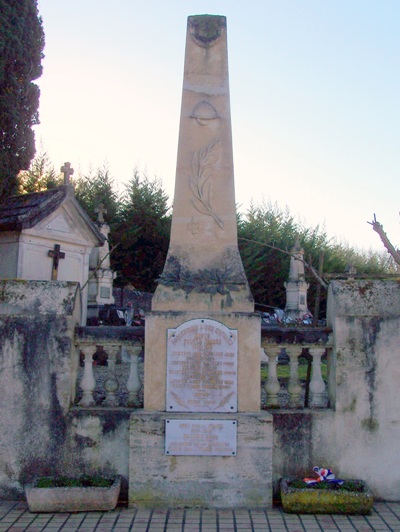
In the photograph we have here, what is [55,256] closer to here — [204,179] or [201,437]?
[204,179]

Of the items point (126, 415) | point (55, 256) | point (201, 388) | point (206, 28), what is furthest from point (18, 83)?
point (201, 388)

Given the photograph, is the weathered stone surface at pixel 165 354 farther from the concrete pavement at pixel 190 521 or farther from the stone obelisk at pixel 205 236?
the concrete pavement at pixel 190 521

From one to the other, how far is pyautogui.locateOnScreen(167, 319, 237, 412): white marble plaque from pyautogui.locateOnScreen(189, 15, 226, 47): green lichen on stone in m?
2.84

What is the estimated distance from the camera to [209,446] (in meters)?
5.30

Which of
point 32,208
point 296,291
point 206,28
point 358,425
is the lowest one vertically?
point 358,425

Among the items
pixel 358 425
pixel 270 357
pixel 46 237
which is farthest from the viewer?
pixel 46 237

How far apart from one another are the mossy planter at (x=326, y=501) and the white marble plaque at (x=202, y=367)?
35.6 inches

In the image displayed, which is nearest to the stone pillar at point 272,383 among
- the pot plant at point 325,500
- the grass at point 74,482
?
the pot plant at point 325,500

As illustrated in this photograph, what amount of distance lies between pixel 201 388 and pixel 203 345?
1.29 feet

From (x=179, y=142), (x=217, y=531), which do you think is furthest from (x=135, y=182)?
(x=217, y=531)

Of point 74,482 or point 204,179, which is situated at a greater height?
point 204,179

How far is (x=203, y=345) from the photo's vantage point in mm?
5496

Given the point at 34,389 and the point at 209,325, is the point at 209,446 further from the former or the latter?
the point at 34,389

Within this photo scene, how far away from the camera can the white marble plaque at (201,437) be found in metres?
5.30
